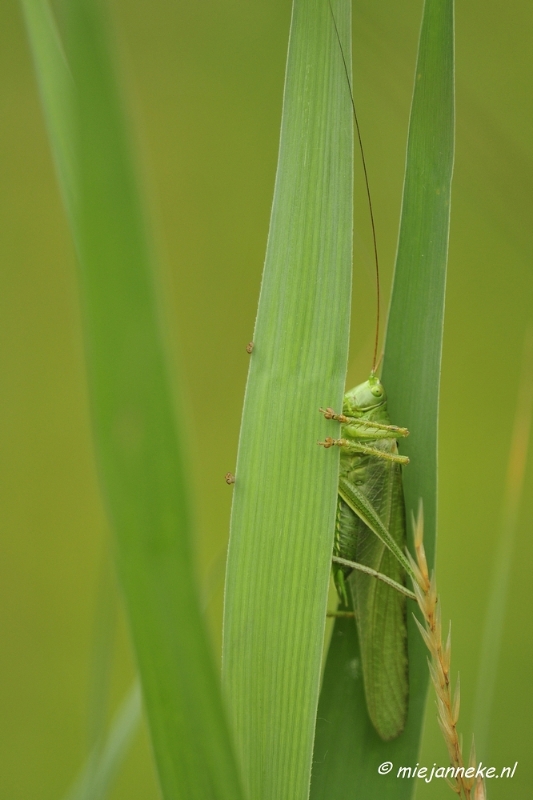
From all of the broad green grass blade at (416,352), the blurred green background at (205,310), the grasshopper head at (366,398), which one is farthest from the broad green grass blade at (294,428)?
the blurred green background at (205,310)

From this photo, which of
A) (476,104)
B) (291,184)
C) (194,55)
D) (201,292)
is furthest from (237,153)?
(291,184)

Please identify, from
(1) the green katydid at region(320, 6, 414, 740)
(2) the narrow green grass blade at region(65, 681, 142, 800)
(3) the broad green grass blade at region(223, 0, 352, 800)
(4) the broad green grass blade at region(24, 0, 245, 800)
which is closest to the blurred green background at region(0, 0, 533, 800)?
(1) the green katydid at region(320, 6, 414, 740)

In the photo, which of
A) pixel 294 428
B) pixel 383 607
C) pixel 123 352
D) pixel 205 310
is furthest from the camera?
pixel 205 310

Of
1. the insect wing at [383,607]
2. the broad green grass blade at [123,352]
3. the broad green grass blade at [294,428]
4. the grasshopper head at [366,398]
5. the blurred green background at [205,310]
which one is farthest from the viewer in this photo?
the blurred green background at [205,310]

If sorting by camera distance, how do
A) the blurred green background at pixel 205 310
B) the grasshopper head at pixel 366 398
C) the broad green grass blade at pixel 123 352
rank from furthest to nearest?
the blurred green background at pixel 205 310 → the grasshopper head at pixel 366 398 → the broad green grass blade at pixel 123 352

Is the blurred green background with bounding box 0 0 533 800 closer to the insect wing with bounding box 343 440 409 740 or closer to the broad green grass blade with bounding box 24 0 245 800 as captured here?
the insect wing with bounding box 343 440 409 740

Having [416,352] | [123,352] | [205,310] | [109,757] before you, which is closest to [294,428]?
[416,352]

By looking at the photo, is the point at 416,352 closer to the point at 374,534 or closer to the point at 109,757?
the point at 374,534

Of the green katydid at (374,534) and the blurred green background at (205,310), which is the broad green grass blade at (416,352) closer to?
the green katydid at (374,534)
